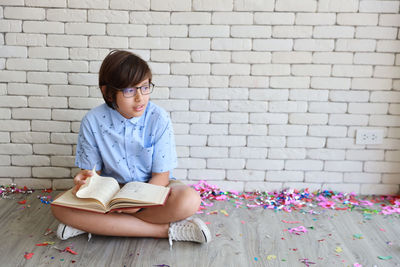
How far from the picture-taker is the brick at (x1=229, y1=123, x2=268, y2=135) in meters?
2.24

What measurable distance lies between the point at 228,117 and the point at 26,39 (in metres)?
1.19

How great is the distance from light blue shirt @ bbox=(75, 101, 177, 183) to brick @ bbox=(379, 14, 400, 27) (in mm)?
1294

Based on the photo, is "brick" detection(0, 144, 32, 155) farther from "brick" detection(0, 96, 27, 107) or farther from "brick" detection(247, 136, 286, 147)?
"brick" detection(247, 136, 286, 147)

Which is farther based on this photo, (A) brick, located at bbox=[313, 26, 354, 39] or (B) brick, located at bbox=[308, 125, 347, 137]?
(B) brick, located at bbox=[308, 125, 347, 137]

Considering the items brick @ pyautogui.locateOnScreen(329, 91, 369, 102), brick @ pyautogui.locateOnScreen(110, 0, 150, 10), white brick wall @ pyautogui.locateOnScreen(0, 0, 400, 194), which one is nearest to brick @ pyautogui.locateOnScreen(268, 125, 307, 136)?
white brick wall @ pyautogui.locateOnScreen(0, 0, 400, 194)

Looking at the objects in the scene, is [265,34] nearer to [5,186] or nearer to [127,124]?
[127,124]

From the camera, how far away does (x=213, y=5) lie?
2.09 m

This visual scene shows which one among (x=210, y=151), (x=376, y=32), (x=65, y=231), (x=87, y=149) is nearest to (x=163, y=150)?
(x=87, y=149)

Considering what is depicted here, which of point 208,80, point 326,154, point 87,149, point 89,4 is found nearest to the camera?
point 87,149

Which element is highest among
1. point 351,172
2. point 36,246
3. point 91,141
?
point 91,141

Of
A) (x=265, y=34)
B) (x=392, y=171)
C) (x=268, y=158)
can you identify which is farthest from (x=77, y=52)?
(x=392, y=171)

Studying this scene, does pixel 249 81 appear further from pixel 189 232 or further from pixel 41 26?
pixel 41 26

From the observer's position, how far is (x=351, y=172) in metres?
2.31

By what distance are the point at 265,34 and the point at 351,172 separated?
3.16 ft
